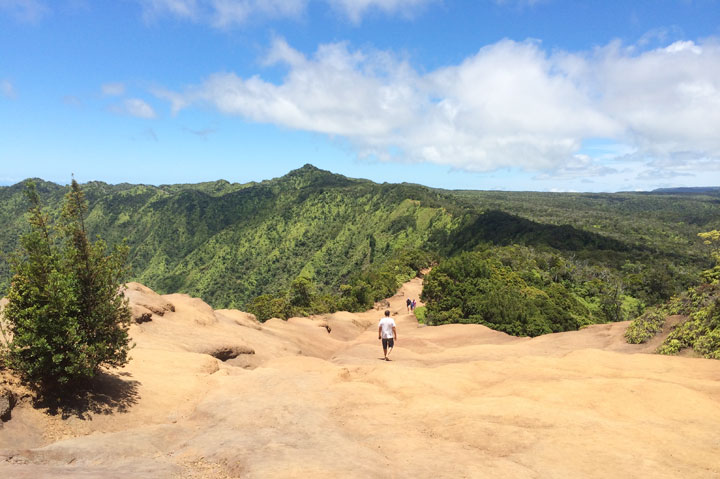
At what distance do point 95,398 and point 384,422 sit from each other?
959 cm

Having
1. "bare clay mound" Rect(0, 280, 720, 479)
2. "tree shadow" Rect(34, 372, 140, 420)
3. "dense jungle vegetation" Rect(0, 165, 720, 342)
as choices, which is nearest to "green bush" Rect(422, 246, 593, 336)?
"dense jungle vegetation" Rect(0, 165, 720, 342)

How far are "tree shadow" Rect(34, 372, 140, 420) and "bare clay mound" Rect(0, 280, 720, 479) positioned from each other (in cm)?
7

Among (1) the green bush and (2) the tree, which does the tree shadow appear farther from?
(1) the green bush

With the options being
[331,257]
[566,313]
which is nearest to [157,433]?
[566,313]

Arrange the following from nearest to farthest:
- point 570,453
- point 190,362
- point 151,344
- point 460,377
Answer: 1. point 570,453
2. point 460,377
3. point 190,362
4. point 151,344

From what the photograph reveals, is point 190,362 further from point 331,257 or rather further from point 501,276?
A: point 331,257

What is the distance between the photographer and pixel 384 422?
11648mm

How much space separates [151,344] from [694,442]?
71.1ft

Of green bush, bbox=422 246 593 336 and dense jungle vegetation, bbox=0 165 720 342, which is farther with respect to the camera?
dense jungle vegetation, bbox=0 165 720 342

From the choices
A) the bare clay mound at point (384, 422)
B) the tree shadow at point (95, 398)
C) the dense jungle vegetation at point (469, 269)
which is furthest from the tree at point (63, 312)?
the dense jungle vegetation at point (469, 269)

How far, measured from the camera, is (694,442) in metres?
9.36

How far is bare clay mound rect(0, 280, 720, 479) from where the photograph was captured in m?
8.64

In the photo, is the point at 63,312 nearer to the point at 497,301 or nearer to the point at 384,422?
the point at 384,422

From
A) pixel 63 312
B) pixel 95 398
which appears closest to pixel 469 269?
pixel 95 398
